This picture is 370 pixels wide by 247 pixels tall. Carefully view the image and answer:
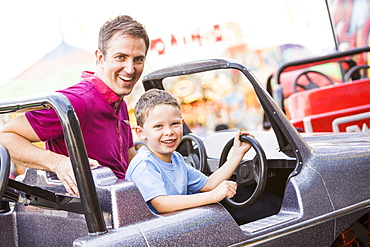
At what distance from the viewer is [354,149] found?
7.04ft

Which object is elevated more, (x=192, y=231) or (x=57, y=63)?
(x=57, y=63)

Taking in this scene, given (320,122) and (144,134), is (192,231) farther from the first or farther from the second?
(320,122)

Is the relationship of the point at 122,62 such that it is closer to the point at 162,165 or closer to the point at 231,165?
the point at 162,165

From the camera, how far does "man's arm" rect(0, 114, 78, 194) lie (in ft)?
5.64

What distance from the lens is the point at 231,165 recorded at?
2.17 meters

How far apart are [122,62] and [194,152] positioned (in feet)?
3.11

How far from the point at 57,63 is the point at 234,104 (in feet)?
9.70

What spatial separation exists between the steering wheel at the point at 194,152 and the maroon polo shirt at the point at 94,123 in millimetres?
499

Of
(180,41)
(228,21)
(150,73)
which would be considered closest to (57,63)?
(180,41)

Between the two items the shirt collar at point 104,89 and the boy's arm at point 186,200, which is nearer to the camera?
the boy's arm at point 186,200

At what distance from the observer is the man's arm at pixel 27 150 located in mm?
1719

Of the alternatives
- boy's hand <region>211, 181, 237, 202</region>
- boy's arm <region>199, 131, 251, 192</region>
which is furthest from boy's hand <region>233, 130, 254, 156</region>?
boy's hand <region>211, 181, 237, 202</region>

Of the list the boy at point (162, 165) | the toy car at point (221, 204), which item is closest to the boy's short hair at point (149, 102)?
the boy at point (162, 165)

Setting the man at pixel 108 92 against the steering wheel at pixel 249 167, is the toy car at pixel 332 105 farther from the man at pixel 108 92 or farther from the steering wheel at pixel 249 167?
the man at pixel 108 92
